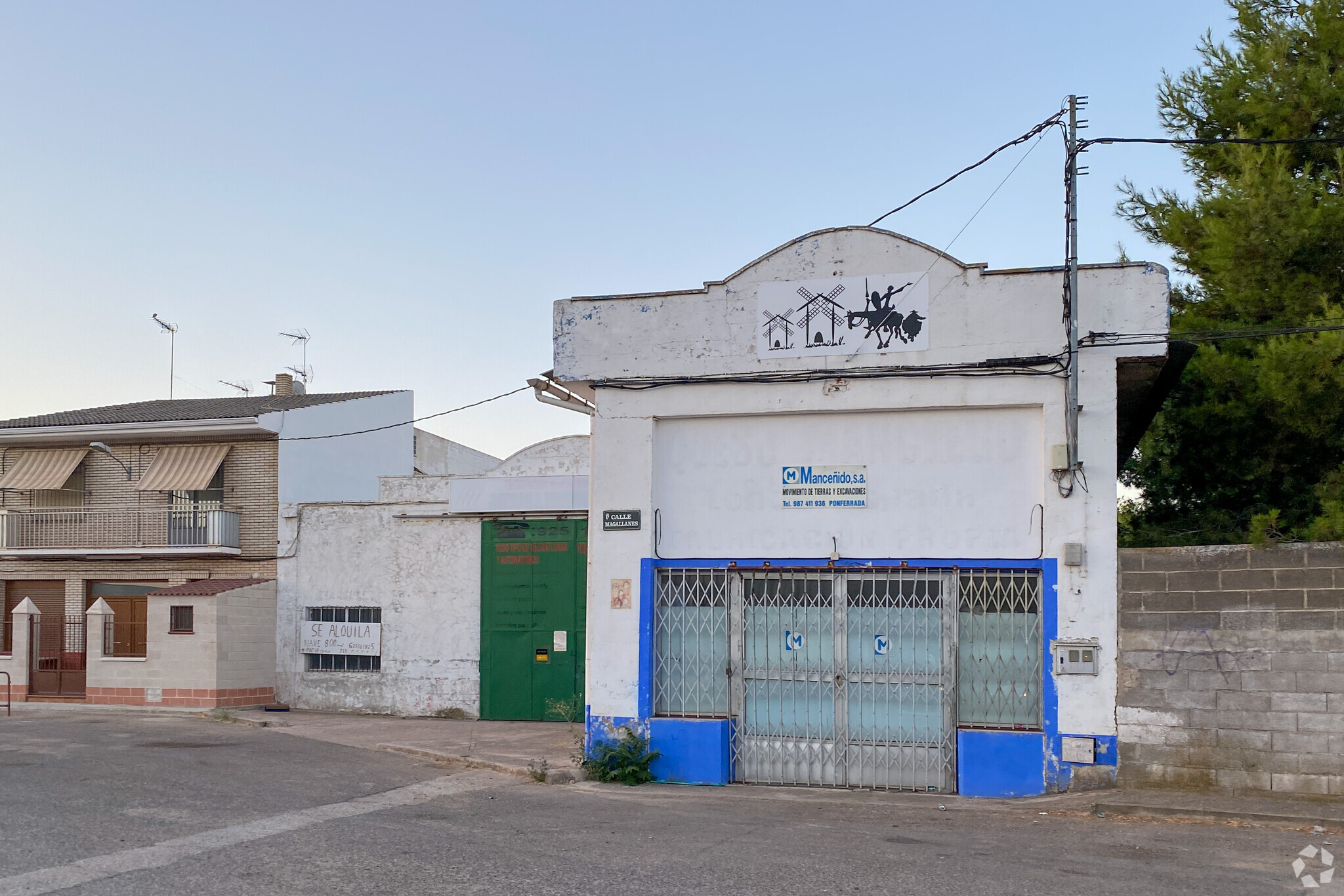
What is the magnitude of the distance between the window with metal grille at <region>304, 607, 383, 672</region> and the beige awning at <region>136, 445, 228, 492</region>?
4571 millimetres

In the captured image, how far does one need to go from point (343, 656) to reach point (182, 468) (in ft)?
21.0

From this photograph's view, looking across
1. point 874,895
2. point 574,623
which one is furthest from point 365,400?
point 874,895

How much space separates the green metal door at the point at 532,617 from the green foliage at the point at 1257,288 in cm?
885

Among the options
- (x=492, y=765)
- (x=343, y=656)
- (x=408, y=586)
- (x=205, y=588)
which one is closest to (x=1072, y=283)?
(x=492, y=765)

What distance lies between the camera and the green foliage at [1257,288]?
12.6 m

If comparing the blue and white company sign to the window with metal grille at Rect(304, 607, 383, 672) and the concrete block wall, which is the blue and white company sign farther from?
the window with metal grille at Rect(304, 607, 383, 672)

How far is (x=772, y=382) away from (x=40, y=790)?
8.51m

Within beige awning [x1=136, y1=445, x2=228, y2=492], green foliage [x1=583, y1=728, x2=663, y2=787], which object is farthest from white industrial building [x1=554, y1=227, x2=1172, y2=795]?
beige awning [x1=136, y1=445, x2=228, y2=492]

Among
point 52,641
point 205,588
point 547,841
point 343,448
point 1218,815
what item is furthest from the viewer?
point 343,448

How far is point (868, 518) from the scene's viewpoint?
39.5 ft

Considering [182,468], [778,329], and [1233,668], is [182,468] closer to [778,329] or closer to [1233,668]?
[778,329]

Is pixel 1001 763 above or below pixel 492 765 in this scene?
above

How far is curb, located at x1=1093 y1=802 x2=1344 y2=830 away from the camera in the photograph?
965cm

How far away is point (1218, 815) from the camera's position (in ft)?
32.7
